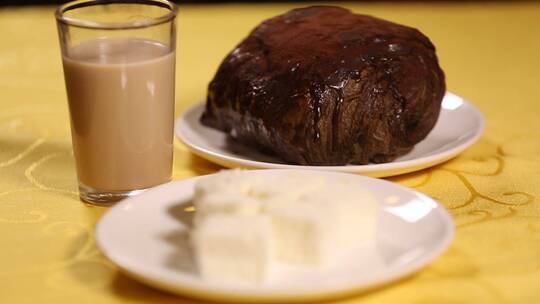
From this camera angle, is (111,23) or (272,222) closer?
(272,222)

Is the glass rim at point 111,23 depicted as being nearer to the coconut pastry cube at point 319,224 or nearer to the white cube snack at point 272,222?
the white cube snack at point 272,222

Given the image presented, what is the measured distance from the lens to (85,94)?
1366 mm

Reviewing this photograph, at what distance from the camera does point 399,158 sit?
61.9 inches

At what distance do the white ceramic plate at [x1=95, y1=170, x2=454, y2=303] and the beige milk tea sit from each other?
0.13 metres

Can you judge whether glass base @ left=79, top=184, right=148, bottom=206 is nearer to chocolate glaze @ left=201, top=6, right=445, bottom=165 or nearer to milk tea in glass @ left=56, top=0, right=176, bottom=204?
milk tea in glass @ left=56, top=0, right=176, bottom=204

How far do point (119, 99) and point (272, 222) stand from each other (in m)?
0.40

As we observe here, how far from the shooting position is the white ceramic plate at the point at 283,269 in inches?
40.0

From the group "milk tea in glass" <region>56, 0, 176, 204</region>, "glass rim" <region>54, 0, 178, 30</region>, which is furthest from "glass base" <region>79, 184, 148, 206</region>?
"glass rim" <region>54, 0, 178, 30</region>

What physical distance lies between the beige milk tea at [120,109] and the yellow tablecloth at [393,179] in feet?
0.24

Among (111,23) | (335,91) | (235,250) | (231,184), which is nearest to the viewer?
(235,250)

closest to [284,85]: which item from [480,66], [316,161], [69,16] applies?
[316,161]

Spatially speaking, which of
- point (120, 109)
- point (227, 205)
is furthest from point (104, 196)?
point (227, 205)

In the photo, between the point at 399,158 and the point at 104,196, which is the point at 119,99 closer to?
the point at 104,196

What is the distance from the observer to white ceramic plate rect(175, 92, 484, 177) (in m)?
1.46
